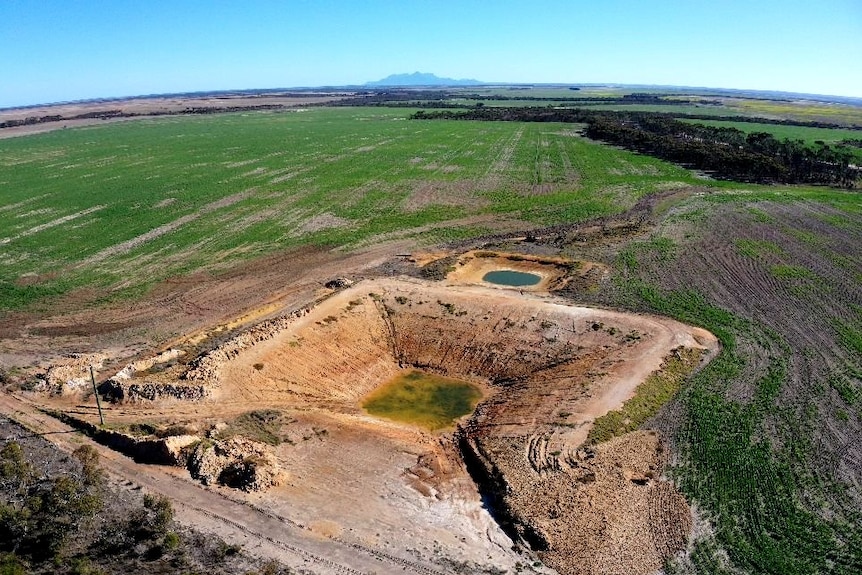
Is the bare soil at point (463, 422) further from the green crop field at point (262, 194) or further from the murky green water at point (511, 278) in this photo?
the green crop field at point (262, 194)

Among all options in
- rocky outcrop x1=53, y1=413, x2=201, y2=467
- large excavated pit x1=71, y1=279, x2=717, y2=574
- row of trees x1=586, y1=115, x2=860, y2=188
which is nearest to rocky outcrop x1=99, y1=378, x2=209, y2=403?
large excavated pit x1=71, y1=279, x2=717, y2=574

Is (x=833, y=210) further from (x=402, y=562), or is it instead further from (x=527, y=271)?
(x=402, y=562)

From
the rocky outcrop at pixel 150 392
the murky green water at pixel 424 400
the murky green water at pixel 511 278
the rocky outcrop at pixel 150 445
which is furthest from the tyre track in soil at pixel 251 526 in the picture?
the murky green water at pixel 511 278

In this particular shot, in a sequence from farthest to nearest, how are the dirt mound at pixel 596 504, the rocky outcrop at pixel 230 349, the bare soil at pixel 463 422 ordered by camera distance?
the rocky outcrop at pixel 230 349 → the bare soil at pixel 463 422 → the dirt mound at pixel 596 504

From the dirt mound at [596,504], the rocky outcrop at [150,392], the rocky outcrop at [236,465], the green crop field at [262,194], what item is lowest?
the dirt mound at [596,504]

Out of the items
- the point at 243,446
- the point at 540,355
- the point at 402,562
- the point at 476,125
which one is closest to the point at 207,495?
the point at 243,446

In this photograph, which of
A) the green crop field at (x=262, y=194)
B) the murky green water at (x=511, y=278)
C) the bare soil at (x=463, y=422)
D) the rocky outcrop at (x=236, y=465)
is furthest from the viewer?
the green crop field at (x=262, y=194)
